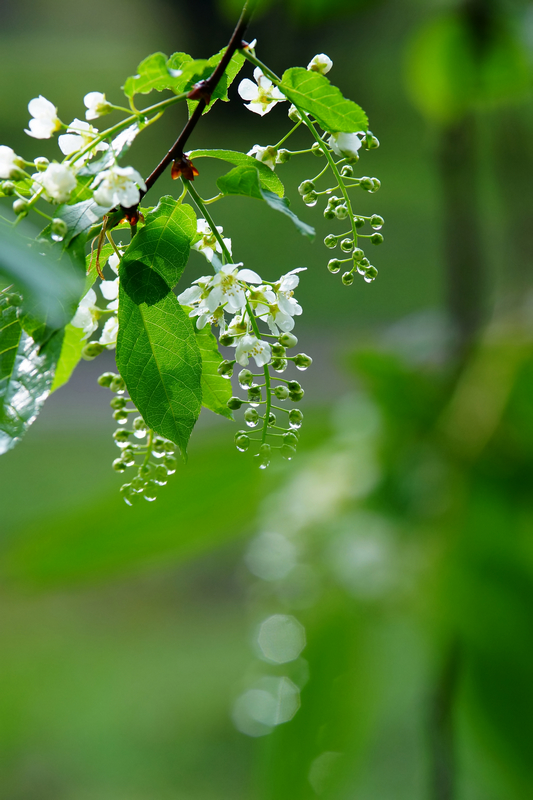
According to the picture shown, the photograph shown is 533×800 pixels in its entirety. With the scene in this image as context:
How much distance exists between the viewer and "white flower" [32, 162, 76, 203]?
278 mm

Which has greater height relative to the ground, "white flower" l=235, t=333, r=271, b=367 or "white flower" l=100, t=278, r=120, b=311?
"white flower" l=100, t=278, r=120, b=311

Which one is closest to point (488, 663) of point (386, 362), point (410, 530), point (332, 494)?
point (410, 530)

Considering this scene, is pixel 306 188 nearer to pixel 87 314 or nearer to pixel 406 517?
pixel 87 314

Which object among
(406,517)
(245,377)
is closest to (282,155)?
(245,377)

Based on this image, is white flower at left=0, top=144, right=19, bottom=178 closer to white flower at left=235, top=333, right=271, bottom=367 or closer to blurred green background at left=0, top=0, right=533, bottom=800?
white flower at left=235, top=333, right=271, bottom=367

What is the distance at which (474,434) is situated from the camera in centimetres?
103

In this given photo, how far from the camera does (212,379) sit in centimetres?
35

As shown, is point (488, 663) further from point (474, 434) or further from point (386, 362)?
point (386, 362)

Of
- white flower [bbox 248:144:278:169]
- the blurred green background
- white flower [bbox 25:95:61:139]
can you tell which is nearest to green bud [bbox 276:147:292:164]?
white flower [bbox 248:144:278:169]

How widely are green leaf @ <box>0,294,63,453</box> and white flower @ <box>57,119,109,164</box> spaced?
7 cm

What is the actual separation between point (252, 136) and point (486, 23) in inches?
116

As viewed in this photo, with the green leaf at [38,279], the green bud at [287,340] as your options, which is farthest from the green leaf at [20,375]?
the green bud at [287,340]

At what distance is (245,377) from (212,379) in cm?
2

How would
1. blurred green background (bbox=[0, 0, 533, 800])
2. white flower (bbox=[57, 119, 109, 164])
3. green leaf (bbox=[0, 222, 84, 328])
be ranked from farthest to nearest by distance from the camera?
blurred green background (bbox=[0, 0, 533, 800])
white flower (bbox=[57, 119, 109, 164])
green leaf (bbox=[0, 222, 84, 328])
